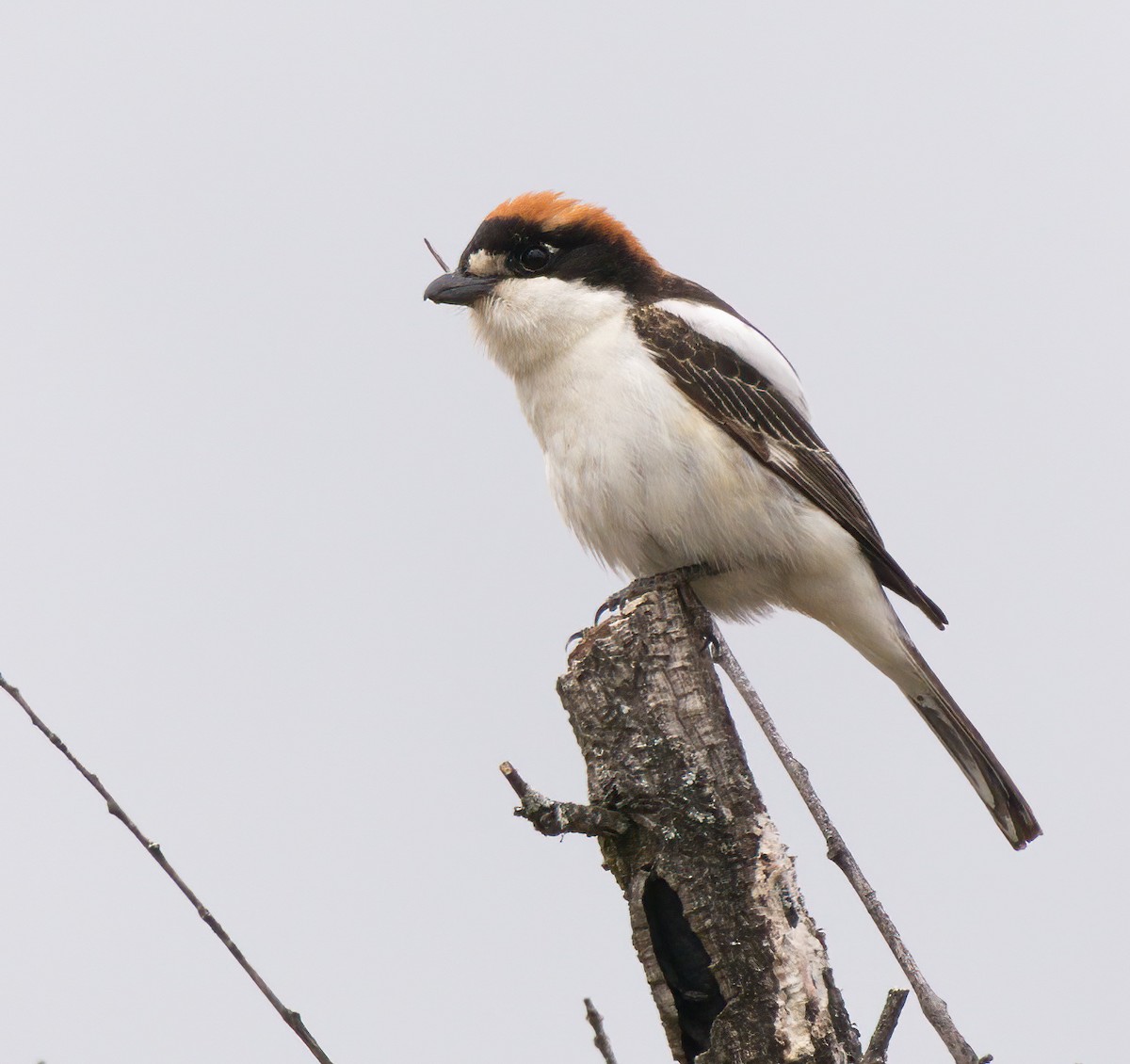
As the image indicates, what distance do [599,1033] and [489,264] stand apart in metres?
3.59

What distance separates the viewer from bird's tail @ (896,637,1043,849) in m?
5.22

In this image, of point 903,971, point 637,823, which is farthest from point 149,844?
point 903,971

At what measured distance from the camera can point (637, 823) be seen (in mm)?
3312

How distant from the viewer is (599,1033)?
9.04 feet

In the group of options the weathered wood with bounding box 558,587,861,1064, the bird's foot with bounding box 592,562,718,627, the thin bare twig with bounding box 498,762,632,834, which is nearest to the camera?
the thin bare twig with bounding box 498,762,632,834

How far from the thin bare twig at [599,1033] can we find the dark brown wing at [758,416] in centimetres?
273

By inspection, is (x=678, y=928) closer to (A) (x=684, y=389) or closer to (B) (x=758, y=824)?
(B) (x=758, y=824)

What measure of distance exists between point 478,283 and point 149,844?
3.42 m

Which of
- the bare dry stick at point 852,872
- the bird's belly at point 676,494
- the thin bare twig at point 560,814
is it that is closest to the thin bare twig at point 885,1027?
the bare dry stick at point 852,872

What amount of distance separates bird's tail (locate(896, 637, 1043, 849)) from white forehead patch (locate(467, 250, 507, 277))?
233 cm

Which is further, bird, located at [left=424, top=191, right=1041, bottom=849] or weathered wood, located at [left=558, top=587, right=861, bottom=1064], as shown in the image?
bird, located at [left=424, top=191, right=1041, bottom=849]

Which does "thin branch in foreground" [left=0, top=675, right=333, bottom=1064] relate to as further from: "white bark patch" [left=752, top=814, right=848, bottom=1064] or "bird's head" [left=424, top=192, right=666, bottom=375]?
"bird's head" [left=424, top=192, right=666, bottom=375]

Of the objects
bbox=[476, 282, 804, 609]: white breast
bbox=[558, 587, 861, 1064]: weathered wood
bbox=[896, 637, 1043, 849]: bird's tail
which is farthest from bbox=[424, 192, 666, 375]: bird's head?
bbox=[558, 587, 861, 1064]: weathered wood

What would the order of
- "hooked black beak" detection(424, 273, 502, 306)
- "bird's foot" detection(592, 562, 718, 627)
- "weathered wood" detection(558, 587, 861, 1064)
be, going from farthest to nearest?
"hooked black beak" detection(424, 273, 502, 306) < "bird's foot" detection(592, 562, 718, 627) < "weathered wood" detection(558, 587, 861, 1064)
